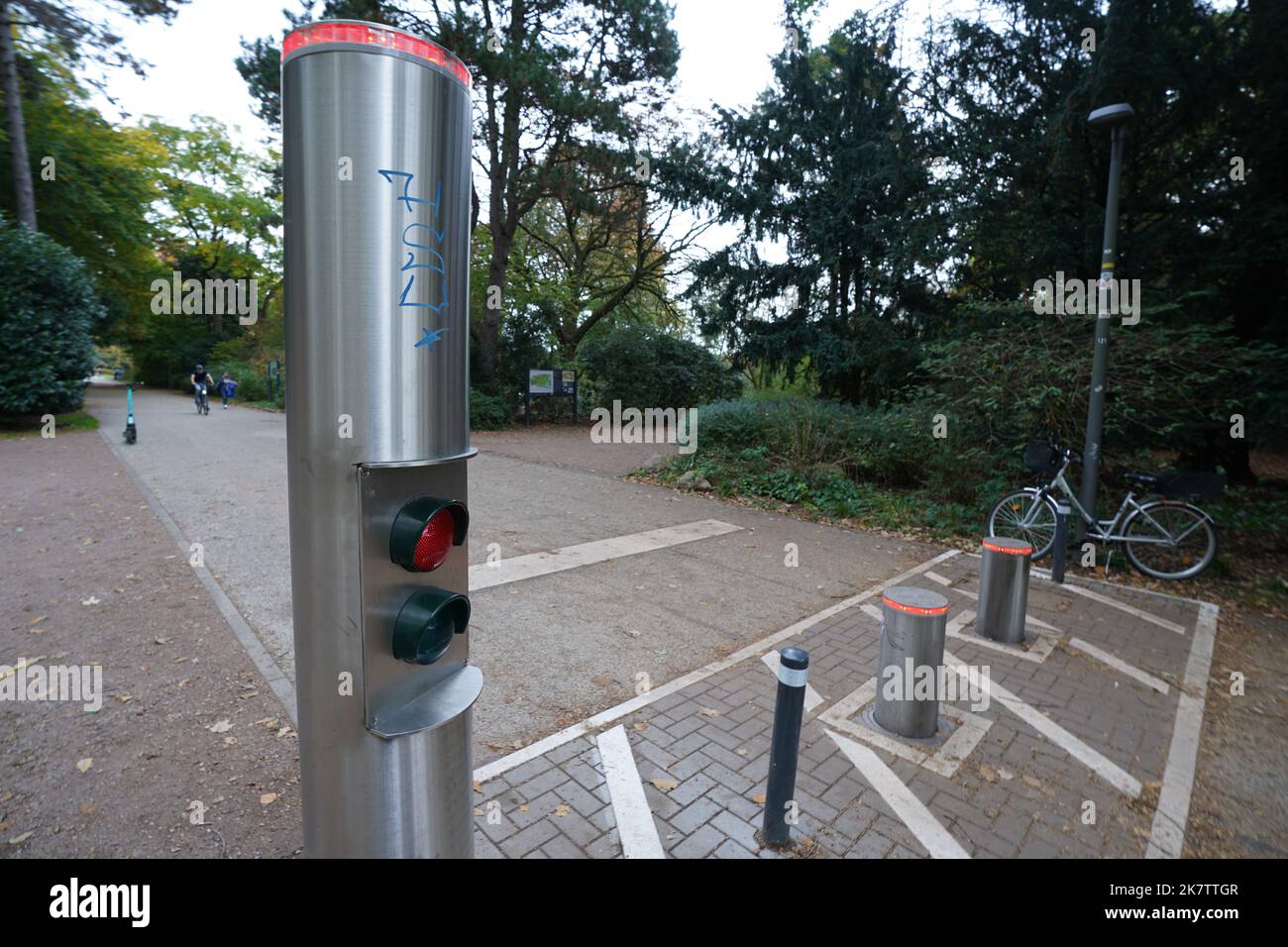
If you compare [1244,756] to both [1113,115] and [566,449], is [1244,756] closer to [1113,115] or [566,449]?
[1113,115]

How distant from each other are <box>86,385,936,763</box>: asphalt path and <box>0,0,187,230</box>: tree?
893 cm

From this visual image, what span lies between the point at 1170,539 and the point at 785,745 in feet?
21.0

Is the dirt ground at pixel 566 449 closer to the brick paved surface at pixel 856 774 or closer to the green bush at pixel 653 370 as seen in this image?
the green bush at pixel 653 370

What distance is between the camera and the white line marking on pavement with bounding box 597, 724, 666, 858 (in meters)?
2.89

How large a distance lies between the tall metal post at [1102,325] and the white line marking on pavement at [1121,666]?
2.70 meters

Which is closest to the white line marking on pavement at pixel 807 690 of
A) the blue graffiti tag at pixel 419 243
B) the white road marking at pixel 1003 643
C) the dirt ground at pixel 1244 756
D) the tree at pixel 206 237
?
the white road marking at pixel 1003 643

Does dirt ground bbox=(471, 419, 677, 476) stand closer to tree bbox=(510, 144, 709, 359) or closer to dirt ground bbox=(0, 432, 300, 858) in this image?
tree bbox=(510, 144, 709, 359)

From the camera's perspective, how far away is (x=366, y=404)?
165 cm

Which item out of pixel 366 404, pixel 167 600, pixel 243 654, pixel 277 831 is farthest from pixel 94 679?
pixel 366 404

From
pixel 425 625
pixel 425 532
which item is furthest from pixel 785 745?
pixel 425 532

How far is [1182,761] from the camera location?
3.75m

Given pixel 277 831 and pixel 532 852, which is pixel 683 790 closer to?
pixel 532 852

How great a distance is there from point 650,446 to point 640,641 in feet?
42.4

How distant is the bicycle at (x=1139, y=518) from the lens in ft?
22.8
